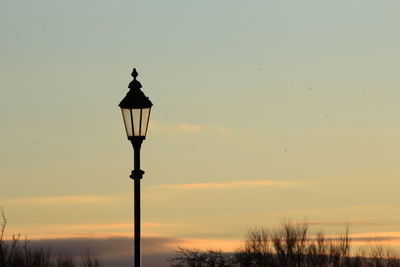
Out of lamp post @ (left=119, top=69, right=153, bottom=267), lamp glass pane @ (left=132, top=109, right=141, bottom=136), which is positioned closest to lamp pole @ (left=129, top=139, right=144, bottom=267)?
lamp post @ (left=119, top=69, right=153, bottom=267)

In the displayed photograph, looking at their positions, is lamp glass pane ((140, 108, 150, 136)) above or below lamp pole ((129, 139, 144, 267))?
above

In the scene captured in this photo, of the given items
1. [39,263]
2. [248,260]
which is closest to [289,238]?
[248,260]

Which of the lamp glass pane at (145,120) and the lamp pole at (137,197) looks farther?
the lamp glass pane at (145,120)

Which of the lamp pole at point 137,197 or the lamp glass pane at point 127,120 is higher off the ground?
the lamp glass pane at point 127,120

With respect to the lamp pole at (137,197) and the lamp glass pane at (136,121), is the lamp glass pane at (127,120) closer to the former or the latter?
the lamp glass pane at (136,121)

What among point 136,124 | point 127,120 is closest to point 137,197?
point 136,124

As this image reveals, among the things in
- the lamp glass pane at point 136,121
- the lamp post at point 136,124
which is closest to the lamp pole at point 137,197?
the lamp post at point 136,124

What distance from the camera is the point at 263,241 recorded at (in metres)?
102

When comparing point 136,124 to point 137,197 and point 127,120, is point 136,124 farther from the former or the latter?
point 137,197

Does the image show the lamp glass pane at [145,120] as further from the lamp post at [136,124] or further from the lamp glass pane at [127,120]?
the lamp glass pane at [127,120]

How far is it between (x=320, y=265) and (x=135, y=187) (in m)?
78.7

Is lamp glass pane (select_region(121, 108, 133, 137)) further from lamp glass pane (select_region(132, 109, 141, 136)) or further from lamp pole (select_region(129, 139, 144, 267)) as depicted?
lamp pole (select_region(129, 139, 144, 267))

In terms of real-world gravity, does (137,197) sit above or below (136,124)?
below

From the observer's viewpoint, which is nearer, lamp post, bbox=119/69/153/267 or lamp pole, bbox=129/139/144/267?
lamp pole, bbox=129/139/144/267
